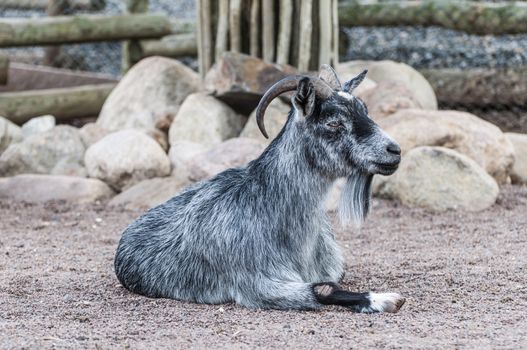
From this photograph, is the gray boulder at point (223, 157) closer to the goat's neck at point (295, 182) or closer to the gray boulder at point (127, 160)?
the gray boulder at point (127, 160)

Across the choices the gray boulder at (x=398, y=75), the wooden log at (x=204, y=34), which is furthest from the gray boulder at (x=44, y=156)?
the gray boulder at (x=398, y=75)

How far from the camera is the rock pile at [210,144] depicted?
323 inches

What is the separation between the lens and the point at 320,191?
17.9 ft

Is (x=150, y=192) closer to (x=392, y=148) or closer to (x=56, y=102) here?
(x=56, y=102)

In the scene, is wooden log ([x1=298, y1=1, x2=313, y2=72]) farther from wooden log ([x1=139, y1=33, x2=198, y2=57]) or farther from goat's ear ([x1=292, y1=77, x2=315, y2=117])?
goat's ear ([x1=292, y1=77, x2=315, y2=117])

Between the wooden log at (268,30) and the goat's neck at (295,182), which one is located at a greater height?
the goat's neck at (295,182)

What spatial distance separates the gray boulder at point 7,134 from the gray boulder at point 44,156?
51 centimetres

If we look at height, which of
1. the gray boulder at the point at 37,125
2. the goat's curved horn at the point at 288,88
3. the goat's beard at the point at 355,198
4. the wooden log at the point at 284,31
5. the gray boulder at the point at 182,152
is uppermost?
the goat's curved horn at the point at 288,88

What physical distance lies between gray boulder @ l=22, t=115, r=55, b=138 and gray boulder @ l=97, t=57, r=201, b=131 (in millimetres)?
627

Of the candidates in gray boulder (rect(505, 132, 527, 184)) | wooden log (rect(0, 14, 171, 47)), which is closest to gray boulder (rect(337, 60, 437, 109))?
gray boulder (rect(505, 132, 527, 184))

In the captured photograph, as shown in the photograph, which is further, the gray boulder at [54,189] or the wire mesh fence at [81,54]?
the wire mesh fence at [81,54]

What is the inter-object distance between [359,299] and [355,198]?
2.07 feet

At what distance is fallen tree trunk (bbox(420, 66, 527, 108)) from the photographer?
1156cm

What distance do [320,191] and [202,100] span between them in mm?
4467
